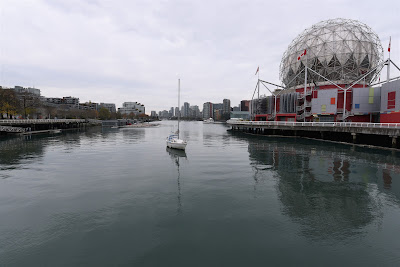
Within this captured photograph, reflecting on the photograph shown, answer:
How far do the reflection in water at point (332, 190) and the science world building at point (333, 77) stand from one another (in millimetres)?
36949

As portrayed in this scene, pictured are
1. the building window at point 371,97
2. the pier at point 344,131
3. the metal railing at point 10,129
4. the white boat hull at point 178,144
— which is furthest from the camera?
the metal railing at point 10,129

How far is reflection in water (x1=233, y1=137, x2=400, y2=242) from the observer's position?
12.6 m

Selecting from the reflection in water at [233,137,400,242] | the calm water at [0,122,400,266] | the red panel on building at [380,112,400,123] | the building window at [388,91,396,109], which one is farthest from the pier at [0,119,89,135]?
the building window at [388,91,396,109]

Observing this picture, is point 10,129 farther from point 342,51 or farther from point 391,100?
point 342,51

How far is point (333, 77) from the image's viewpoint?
78.5 meters

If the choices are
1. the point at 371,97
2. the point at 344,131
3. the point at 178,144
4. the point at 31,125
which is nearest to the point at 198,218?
the point at 178,144

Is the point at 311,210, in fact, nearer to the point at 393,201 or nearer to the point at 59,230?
the point at 393,201

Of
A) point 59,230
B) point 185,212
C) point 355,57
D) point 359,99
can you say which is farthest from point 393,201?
point 355,57

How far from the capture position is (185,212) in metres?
14.0

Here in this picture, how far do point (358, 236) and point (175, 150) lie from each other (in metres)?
32.9

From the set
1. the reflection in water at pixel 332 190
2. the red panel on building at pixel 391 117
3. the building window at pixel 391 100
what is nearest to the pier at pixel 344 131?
the red panel on building at pixel 391 117

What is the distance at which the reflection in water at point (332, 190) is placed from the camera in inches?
496

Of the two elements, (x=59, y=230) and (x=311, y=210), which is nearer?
(x=59, y=230)

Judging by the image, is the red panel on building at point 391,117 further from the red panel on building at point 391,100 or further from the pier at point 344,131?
the pier at point 344,131
